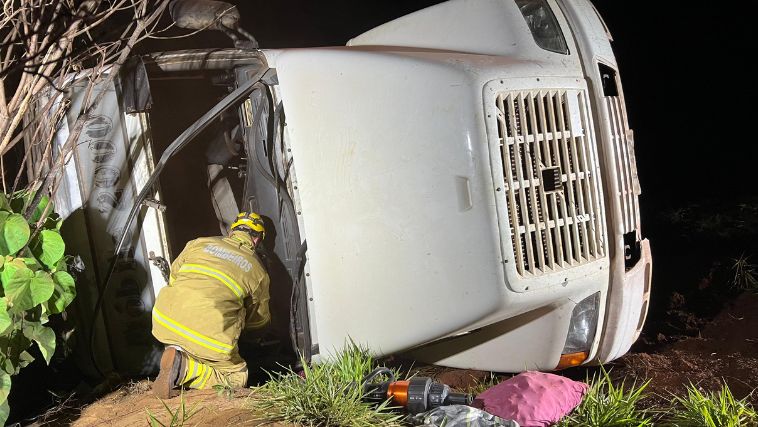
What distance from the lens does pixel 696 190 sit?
8.69 metres

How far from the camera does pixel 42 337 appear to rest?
307 cm

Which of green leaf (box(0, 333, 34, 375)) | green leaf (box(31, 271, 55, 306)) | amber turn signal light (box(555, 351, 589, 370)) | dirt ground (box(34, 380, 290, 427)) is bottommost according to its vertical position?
amber turn signal light (box(555, 351, 589, 370))

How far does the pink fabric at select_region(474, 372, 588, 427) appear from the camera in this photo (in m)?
2.94

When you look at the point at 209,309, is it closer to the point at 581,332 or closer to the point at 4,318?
the point at 4,318

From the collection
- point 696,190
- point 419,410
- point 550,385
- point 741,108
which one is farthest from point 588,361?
point 741,108

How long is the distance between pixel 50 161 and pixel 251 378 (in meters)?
1.53

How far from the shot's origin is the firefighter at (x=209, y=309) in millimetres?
3340

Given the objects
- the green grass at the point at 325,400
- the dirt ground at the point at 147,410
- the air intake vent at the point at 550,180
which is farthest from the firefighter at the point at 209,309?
the air intake vent at the point at 550,180

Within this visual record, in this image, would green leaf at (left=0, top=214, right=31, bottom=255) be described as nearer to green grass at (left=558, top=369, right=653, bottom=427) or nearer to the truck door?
the truck door

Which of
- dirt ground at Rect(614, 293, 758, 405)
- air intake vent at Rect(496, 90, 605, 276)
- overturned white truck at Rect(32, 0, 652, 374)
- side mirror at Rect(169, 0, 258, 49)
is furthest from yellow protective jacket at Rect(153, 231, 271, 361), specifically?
dirt ground at Rect(614, 293, 758, 405)

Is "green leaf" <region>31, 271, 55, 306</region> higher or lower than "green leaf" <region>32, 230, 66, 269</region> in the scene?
lower

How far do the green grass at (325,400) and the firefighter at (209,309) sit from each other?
1.11ft

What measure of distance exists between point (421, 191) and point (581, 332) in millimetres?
1003

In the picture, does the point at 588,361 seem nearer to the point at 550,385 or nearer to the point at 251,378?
the point at 550,385
